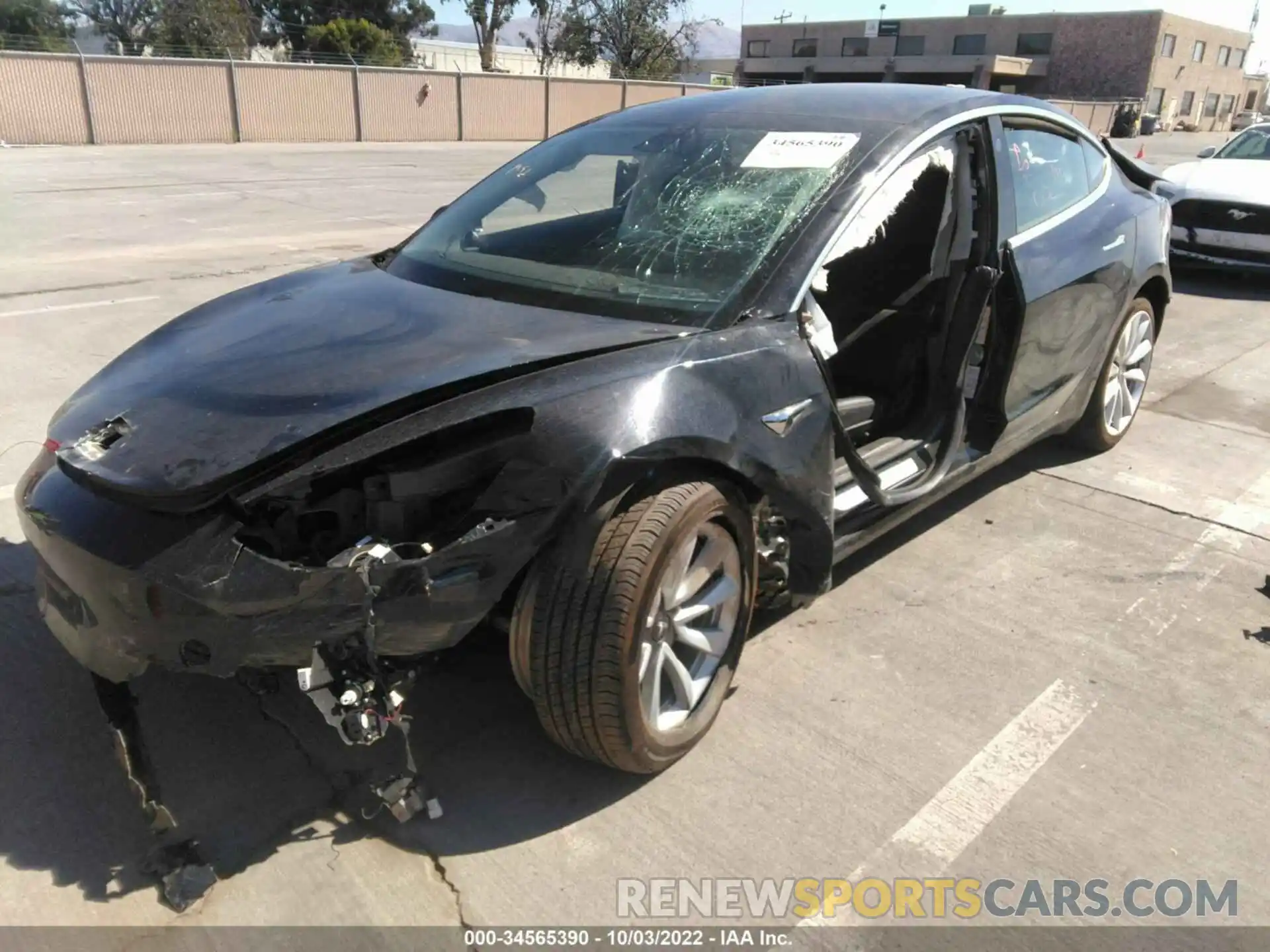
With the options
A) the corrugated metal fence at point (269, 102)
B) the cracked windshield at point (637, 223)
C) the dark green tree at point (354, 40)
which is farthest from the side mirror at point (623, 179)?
the dark green tree at point (354, 40)

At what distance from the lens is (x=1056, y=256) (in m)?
3.82

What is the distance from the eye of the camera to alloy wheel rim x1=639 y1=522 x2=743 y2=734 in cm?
244

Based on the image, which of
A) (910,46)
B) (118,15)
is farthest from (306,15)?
(910,46)

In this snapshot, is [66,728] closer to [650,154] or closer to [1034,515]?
[650,154]

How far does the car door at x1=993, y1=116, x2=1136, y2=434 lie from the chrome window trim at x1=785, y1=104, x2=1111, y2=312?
1cm

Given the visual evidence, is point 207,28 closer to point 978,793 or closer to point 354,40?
point 354,40

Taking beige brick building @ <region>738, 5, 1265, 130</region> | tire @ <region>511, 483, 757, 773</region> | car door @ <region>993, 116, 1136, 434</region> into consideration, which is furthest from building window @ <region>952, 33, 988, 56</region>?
tire @ <region>511, 483, 757, 773</region>

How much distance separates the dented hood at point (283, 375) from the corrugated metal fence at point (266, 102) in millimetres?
23007

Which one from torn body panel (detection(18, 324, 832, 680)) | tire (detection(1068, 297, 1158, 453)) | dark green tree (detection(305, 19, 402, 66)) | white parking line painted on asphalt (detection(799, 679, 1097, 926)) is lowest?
white parking line painted on asphalt (detection(799, 679, 1097, 926))

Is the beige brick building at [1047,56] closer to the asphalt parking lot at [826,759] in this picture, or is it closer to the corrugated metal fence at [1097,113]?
the corrugated metal fence at [1097,113]

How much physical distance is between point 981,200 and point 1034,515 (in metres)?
1.49

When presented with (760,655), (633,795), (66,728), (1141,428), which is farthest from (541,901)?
(1141,428)

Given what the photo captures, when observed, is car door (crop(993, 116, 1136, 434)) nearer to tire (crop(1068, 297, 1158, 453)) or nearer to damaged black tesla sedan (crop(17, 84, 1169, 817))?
damaged black tesla sedan (crop(17, 84, 1169, 817))

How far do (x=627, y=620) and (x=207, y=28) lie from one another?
47.7 metres
